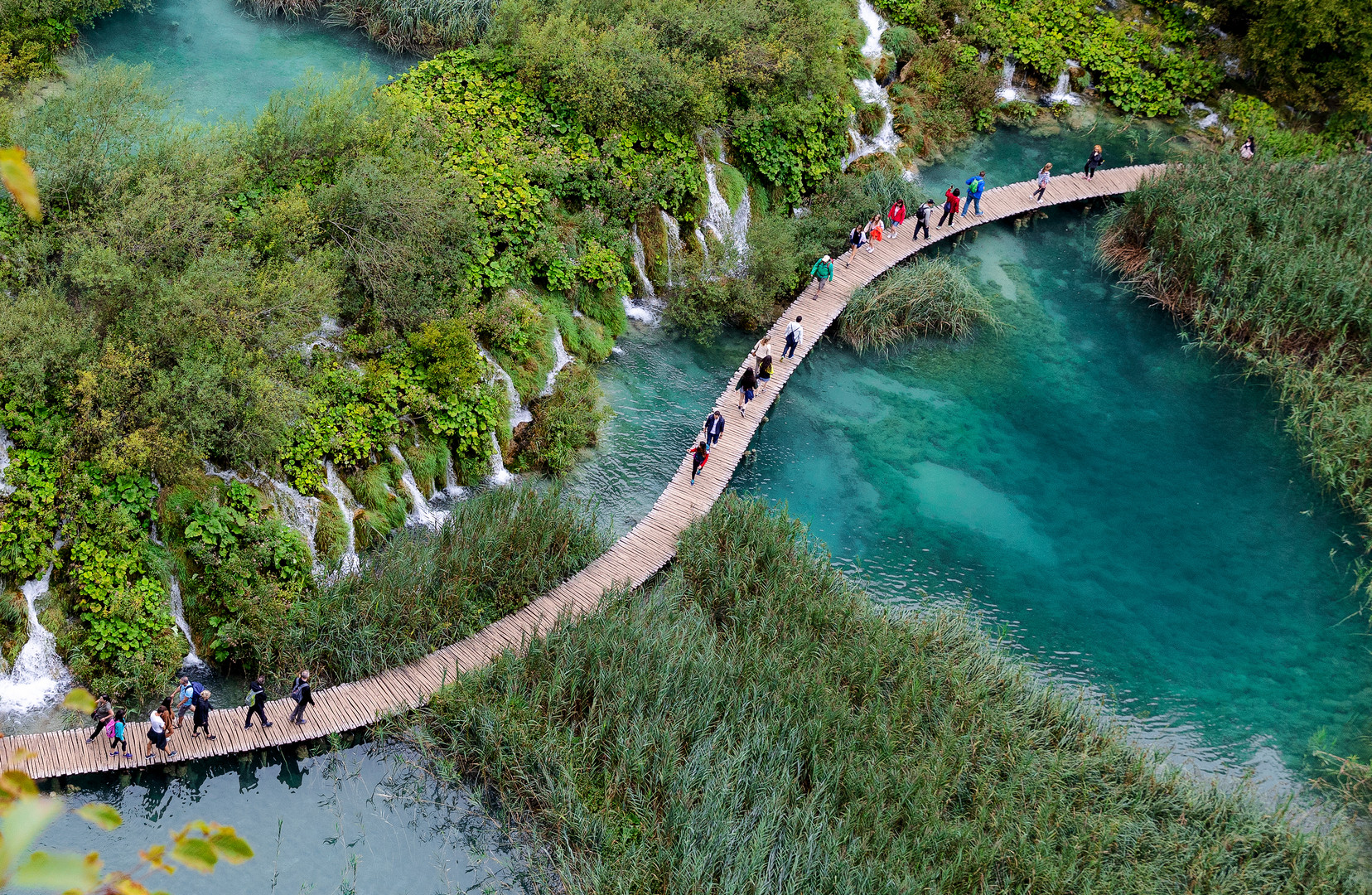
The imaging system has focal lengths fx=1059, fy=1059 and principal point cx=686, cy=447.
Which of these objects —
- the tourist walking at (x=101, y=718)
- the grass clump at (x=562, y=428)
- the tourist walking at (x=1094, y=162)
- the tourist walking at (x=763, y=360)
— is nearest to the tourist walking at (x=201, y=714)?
the tourist walking at (x=101, y=718)

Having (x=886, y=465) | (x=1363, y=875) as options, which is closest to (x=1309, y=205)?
(x=886, y=465)

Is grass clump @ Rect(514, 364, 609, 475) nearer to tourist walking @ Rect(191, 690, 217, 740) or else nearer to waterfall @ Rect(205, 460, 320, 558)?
waterfall @ Rect(205, 460, 320, 558)

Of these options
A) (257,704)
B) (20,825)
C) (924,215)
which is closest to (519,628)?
(257,704)

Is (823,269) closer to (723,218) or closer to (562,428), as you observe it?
(723,218)

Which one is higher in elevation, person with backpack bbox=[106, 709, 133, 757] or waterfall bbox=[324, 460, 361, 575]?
waterfall bbox=[324, 460, 361, 575]

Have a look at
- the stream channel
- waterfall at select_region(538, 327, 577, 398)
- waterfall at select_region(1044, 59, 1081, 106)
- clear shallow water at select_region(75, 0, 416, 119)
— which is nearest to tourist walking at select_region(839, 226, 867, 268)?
the stream channel

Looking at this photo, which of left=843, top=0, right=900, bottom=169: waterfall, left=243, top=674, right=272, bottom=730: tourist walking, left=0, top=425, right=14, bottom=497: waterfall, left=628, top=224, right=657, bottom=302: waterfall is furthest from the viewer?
left=843, top=0, right=900, bottom=169: waterfall

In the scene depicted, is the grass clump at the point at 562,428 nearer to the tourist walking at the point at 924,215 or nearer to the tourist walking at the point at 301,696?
the tourist walking at the point at 301,696
